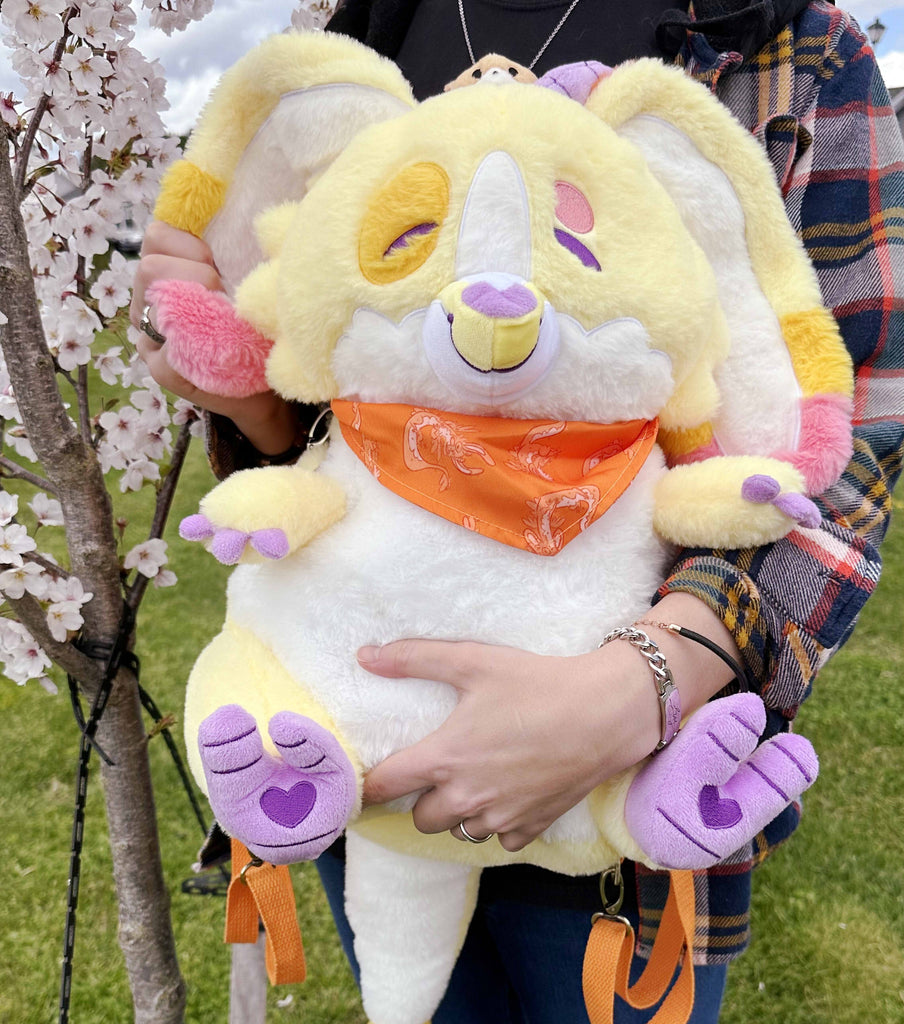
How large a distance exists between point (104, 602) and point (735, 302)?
871 millimetres

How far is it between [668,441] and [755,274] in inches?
7.6

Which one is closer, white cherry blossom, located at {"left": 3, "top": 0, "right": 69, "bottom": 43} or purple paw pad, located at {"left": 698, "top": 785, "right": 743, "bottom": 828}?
purple paw pad, located at {"left": 698, "top": 785, "right": 743, "bottom": 828}

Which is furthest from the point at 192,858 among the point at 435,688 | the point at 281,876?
the point at 435,688

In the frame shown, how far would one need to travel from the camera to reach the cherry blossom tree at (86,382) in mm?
962

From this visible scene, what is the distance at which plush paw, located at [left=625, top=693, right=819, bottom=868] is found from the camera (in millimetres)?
717

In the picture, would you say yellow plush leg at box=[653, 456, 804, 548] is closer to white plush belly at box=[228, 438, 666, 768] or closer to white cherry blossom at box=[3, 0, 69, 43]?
white plush belly at box=[228, 438, 666, 768]

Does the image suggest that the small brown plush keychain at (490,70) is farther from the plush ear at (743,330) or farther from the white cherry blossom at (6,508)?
the white cherry blossom at (6,508)

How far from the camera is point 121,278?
117 centimetres

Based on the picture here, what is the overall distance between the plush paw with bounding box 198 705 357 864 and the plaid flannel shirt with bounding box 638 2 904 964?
1.29ft

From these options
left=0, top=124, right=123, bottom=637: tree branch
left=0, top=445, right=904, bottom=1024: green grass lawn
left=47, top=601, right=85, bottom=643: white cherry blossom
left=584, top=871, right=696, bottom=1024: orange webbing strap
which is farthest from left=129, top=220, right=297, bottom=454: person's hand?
left=0, top=445, right=904, bottom=1024: green grass lawn

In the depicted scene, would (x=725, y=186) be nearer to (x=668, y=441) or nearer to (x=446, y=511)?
(x=668, y=441)

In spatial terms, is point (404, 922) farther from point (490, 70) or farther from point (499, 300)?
point (490, 70)

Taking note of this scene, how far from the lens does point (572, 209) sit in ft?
2.40

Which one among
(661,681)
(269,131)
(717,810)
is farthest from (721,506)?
(269,131)
